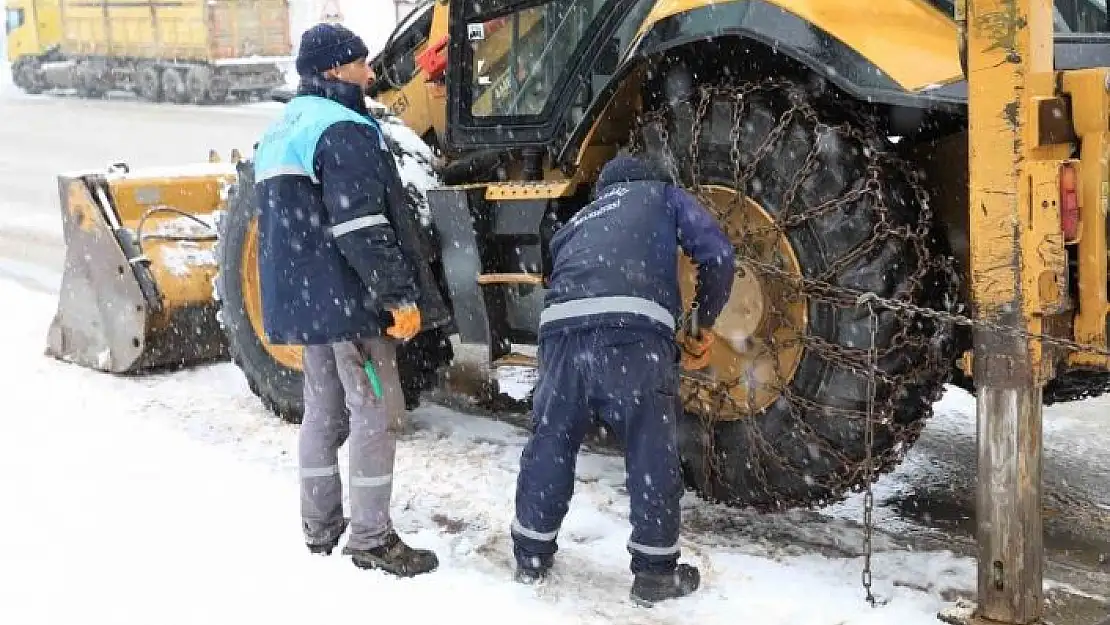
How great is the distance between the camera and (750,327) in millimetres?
4285

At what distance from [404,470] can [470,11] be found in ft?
6.22

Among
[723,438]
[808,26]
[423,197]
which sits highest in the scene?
[808,26]

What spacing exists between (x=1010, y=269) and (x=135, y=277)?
15.6ft

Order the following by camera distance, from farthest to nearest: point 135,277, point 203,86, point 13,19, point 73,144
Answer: point 13,19 → point 203,86 → point 73,144 → point 135,277

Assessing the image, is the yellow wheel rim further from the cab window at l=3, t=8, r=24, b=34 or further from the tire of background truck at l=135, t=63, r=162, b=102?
the cab window at l=3, t=8, r=24, b=34

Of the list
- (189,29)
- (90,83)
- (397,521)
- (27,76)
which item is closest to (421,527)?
(397,521)

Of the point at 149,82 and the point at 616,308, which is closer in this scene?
the point at 616,308

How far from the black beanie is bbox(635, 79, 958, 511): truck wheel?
40.3 inches

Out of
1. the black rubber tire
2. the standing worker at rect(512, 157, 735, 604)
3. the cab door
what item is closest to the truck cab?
the black rubber tire

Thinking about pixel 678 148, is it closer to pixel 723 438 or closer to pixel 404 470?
pixel 723 438

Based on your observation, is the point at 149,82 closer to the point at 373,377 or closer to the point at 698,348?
the point at 373,377

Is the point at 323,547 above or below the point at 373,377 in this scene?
below

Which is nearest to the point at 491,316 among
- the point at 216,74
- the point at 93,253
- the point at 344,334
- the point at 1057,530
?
the point at 344,334

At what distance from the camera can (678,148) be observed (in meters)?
4.39
